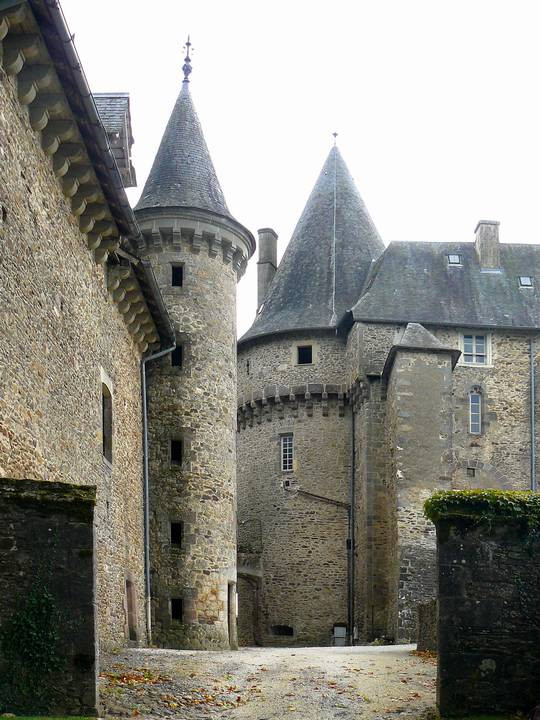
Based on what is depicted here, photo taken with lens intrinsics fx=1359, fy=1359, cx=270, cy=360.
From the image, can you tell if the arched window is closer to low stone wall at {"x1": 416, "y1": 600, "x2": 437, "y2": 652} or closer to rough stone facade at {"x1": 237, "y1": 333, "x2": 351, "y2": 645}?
low stone wall at {"x1": 416, "y1": 600, "x2": 437, "y2": 652}

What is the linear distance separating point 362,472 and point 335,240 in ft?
30.1

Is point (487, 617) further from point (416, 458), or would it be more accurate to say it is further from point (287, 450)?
point (287, 450)

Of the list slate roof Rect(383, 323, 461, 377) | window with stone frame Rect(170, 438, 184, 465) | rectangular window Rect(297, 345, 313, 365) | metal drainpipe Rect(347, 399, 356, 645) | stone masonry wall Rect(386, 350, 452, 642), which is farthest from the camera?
rectangular window Rect(297, 345, 313, 365)

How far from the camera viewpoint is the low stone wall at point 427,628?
24.1 m

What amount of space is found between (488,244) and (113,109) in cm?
1990

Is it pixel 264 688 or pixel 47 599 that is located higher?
pixel 47 599

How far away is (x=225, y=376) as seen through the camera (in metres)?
30.3

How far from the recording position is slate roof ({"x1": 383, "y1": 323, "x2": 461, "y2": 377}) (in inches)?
1453

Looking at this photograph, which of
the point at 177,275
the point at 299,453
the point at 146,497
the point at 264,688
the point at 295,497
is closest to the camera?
the point at 264,688

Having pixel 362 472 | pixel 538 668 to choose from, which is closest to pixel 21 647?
pixel 538 668

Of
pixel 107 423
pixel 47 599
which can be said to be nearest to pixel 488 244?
pixel 107 423

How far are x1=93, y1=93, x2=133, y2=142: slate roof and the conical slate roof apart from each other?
51.6 feet

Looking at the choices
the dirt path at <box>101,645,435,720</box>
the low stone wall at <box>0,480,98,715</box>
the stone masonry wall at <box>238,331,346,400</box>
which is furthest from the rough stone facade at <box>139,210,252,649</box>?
the low stone wall at <box>0,480,98,715</box>

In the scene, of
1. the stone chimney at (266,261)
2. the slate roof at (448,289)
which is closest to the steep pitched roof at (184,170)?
the slate roof at (448,289)
